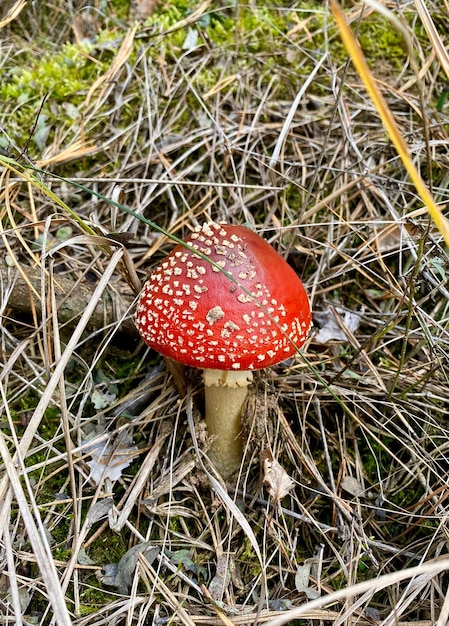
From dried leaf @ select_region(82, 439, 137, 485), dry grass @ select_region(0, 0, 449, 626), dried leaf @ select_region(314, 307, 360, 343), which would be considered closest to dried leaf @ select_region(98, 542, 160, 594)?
dry grass @ select_region(0, 0, 449, 626)

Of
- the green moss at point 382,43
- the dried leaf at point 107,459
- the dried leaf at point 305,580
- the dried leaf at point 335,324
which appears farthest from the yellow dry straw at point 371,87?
the green moss at point 382,43

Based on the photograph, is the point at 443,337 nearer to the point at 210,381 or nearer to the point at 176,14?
the point at 210,381

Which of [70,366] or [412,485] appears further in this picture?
A: [70,366]

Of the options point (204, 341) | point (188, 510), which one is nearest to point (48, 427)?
point (188, 510)

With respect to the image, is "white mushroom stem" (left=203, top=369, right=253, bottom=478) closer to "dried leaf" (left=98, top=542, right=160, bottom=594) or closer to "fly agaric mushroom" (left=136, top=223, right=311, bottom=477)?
"fly agaric mushroom" (left=136, top=223, right=311, bottom=477)

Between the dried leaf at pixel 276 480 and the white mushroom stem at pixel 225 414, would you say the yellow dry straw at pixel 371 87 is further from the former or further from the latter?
the dried leaf at pixel 276 480

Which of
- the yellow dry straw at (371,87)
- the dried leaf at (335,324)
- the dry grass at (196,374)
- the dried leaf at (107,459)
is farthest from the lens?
the dried leaf at (335,324)
